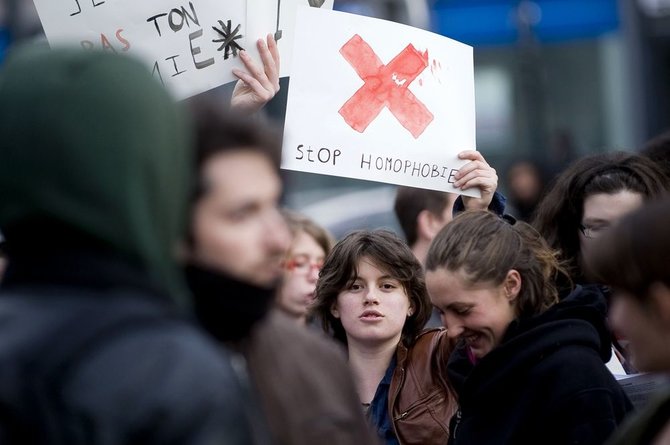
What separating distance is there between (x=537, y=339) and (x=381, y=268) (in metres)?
0.93

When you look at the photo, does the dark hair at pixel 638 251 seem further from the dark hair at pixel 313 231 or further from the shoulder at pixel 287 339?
the dark hair at pixel 313 231

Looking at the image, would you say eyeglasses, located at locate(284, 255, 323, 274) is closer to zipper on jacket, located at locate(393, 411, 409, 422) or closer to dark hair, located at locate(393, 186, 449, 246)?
dark hair, located at locate(393, 186, 449, 246)

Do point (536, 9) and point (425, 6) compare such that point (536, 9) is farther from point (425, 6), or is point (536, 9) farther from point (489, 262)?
point (489, 262)

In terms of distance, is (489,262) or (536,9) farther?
(536,9)

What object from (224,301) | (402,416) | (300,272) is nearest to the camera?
(224,301)

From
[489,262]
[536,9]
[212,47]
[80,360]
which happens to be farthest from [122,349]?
[536,9]

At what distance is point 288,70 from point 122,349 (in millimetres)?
2425

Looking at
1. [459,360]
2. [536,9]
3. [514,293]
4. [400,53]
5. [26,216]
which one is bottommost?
[536,9]

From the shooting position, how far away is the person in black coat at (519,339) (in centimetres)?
309

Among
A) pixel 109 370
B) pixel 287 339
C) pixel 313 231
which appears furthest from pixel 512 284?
pixel 313 231

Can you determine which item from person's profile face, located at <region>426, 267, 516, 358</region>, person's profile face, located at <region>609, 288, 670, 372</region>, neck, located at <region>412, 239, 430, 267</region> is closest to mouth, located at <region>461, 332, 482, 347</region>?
person's profile face, located at <region>426, 267, 516, 358</region>

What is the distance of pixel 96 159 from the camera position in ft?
5.79

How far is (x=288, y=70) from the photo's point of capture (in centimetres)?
406

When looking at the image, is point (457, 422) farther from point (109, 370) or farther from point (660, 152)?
point (109, 370)
